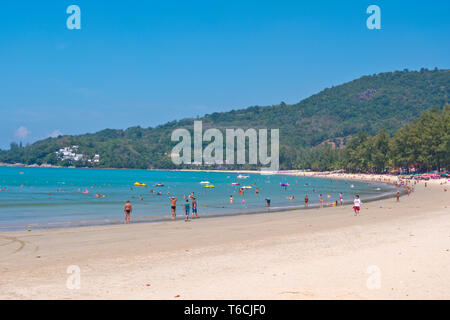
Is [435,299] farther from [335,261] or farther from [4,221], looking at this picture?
[4,221]

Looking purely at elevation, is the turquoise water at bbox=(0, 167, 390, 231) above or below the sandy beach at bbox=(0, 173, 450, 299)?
below

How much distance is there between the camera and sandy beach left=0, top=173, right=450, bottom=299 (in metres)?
11.9

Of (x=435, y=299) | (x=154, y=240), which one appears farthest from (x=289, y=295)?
(x=154, y=240)

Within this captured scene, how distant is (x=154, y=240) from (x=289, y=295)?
44.9 ft

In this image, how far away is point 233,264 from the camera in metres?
16.0

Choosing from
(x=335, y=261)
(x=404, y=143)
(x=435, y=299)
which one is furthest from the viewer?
(x=404, y=143)

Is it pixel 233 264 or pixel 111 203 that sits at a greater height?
Answer: pixel 233 264

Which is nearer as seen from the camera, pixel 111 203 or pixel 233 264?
pixel 233 264

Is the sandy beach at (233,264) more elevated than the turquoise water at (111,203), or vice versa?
the sandy beach at (233,264)

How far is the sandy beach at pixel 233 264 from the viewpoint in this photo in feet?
39.1

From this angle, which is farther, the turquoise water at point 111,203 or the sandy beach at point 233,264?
the turquoise water at point 111,203

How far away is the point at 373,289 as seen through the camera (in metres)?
11.9

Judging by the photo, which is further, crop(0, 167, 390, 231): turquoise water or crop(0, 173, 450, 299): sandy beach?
crop(0, 167, 390, 231): turquoise water
